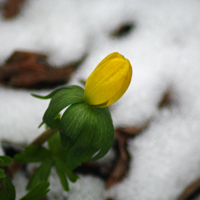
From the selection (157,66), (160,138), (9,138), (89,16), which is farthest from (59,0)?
(160,138)

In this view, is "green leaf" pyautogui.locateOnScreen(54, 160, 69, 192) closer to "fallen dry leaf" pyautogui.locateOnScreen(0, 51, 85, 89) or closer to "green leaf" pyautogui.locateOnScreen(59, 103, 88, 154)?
"green leaf" pyautogui.locateOnScreen(59, 103, 88, 154)

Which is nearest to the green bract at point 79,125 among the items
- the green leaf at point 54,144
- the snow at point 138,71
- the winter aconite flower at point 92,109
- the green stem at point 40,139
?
the winter aconite flower at point 92,109

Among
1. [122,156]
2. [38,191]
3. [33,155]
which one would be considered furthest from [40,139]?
[122,156]

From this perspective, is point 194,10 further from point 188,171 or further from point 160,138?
point 188,171

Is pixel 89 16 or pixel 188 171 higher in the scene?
pixel 89 16

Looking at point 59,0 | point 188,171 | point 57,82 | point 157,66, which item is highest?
point 59,0

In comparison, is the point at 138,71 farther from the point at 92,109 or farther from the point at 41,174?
the point at 41,174

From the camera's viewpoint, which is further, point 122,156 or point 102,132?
point 122,156
